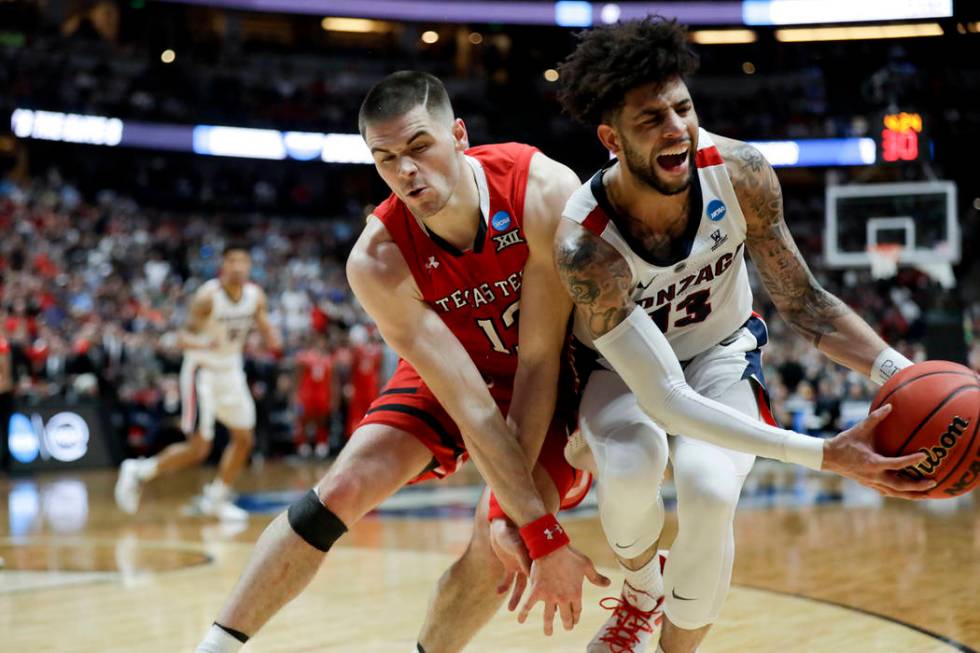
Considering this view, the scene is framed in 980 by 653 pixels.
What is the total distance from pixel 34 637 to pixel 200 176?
2272 centimetres

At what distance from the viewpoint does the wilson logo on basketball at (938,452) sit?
9.90ft

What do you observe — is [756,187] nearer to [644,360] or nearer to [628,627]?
[644,360]

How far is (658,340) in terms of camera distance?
135 inches

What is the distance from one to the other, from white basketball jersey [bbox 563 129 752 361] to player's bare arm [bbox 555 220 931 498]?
8cm

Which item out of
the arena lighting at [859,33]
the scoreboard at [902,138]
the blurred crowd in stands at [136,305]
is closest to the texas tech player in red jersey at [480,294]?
the scoreboard at [902,138]

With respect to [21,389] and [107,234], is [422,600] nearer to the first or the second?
[21,389]

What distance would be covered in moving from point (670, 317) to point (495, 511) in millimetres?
863

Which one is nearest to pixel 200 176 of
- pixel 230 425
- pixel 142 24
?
pixel 142 24

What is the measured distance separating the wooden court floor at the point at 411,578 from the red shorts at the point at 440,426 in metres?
1.01

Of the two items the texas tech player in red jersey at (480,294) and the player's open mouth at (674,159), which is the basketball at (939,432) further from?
the texas tech player in red jersey at (480,294)

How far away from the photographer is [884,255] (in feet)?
39.5

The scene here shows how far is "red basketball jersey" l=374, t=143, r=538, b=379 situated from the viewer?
12.3ft

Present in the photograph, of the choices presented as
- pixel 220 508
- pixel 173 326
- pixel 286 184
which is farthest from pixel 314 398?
pixel 286 184

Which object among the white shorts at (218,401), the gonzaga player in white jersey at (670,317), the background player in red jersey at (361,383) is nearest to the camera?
the gonzaga player in white jersey at (670,317)
